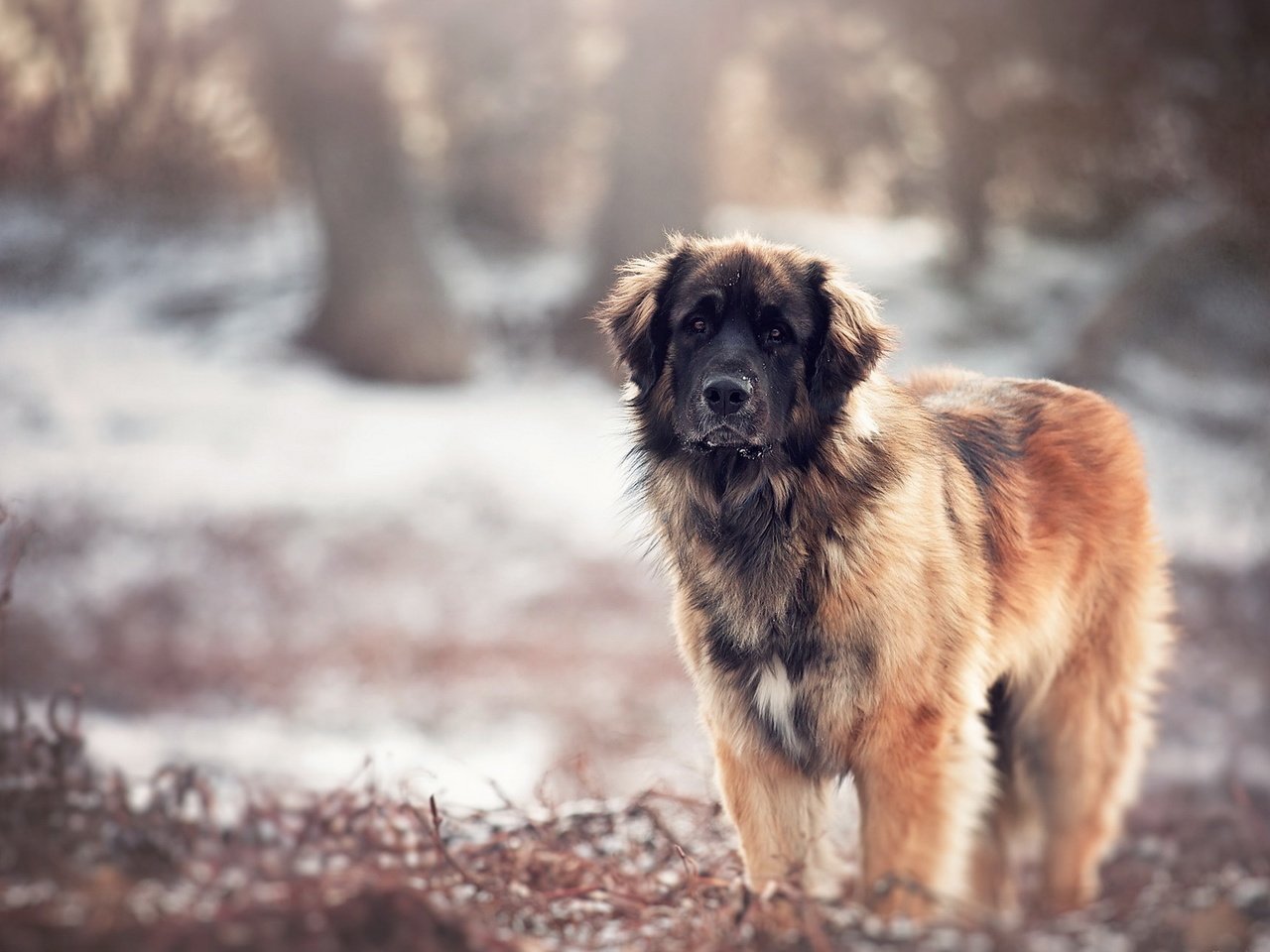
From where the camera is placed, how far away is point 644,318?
11.3 feet

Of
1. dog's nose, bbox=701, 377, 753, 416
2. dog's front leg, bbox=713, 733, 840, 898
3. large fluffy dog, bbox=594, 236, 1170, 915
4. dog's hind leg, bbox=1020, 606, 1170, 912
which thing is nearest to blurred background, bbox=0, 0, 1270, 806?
dog's hind leg, bbox=1020, 606, 1170, 912

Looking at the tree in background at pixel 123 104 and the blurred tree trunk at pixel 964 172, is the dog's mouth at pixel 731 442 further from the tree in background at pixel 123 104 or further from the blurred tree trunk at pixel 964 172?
the blurred tree trunk at pixel 964 172

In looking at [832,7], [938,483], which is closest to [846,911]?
[938,483]

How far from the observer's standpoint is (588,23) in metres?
12.6

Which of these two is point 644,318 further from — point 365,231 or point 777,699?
point 365,231

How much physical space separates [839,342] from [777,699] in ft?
3.37

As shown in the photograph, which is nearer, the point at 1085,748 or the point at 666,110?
the point at 1085,748

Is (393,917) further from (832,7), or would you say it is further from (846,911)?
(832,7)

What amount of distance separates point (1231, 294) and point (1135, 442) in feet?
34.7

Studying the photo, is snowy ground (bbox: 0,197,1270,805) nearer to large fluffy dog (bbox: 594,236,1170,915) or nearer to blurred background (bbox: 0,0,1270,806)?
blurred background (bbox: 0,0,1270,806)

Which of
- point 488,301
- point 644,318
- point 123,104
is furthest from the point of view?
point 488,301

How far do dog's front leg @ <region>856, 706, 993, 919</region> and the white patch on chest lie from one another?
0.72 ft

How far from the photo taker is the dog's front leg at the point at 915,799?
3.10 m

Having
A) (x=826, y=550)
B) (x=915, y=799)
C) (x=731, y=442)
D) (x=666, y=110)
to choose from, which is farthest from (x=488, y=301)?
(x=915, y=799)
